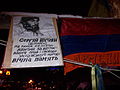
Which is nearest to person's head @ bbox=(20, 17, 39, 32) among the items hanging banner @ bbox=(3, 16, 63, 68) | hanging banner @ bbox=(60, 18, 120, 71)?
hanging banner @ bbox=(3, 16, 63, 68)

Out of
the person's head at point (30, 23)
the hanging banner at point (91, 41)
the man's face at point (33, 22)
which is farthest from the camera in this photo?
the man's face at point (33, 22)

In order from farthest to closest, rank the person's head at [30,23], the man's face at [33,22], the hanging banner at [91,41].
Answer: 1. the man's face at [33,22]
2. the person's head at [30,23]
3. the hanging banner at [91,41]

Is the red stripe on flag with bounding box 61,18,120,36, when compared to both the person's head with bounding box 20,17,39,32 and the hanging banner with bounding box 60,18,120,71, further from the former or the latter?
the person's head with bounding box 20,17,39,32

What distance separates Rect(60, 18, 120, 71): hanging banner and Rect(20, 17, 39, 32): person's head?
716mm

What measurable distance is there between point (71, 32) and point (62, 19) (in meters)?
0.51

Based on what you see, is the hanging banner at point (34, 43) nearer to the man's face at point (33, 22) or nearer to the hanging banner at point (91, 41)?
the man's face at point (33, 22)

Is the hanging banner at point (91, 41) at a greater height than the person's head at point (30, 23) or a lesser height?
lesser

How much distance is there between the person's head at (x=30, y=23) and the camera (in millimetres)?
3814

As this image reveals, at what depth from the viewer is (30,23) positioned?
12.9ft

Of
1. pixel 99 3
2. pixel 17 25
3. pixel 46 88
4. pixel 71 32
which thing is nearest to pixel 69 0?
pixel 99 3

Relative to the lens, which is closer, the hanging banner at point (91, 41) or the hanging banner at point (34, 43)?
the hanging banner at point (34, 43)

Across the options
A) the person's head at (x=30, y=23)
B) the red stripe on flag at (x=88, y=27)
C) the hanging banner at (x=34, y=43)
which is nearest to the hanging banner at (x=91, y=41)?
the red stripe on flag at (x=88, y=27)

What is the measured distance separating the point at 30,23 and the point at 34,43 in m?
0.72

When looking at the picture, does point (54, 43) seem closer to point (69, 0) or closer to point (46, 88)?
point (69, 0)
